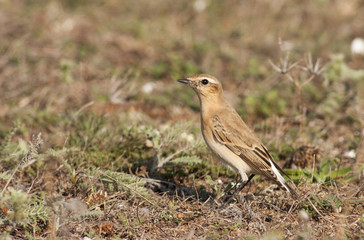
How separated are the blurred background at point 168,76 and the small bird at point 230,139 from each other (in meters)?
0.51

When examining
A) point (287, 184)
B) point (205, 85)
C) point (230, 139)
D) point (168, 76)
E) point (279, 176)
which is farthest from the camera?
point (168, 76)

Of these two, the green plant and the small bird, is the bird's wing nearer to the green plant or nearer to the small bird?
the small bird

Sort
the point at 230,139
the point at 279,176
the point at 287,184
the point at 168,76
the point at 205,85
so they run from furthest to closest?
1. the point at 168,76
2. the point at 205,85
3. the point at 230,139
4. the point at 279,176
5. the point at 287,184

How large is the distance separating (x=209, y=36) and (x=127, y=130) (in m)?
5.75

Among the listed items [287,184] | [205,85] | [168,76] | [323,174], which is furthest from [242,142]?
[168,76]

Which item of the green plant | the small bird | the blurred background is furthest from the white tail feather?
the blurred background

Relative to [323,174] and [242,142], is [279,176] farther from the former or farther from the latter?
[323,174]

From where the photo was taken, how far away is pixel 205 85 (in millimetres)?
6957

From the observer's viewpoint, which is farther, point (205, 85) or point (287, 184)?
point (205, 85)

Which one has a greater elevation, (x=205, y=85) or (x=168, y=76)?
(x=205, y=85)

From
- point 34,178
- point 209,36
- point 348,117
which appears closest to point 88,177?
point 34,178

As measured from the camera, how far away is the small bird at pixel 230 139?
6152 mm

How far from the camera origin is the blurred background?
7234mm

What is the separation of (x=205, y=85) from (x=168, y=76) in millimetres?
3839
